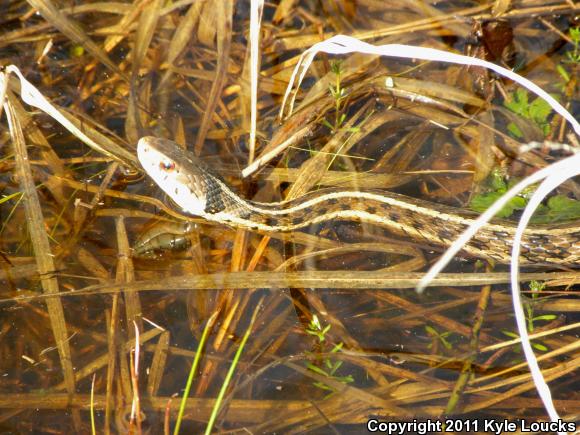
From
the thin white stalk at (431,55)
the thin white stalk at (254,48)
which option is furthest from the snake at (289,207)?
the thin white stalk at (431,55)

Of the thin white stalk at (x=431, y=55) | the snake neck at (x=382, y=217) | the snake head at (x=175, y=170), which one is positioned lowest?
the snake neck at (x=382, y=217)

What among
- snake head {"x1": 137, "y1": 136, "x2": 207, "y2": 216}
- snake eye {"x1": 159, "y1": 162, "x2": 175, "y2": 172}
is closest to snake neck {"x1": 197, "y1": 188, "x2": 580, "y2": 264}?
snake head {"x1": 137, "y1": 136, "x2": 207, "y2": 216}

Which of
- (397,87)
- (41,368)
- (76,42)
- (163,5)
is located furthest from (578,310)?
(76,42)

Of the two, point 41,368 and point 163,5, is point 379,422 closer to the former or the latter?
point 41,368

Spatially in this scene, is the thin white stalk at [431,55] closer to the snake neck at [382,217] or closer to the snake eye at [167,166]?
the snake neck at [382,217]

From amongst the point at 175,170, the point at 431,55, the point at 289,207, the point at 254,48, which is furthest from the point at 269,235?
the point at 431,55

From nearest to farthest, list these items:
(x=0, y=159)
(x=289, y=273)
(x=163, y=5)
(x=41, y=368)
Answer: (x=41, y=368)
(x=289, y=273)
(x=0, y=159)
(x=163, y=5)

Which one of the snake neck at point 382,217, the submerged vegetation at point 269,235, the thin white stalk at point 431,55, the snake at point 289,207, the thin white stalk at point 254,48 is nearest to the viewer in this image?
the thin white stalk at point 431,55
